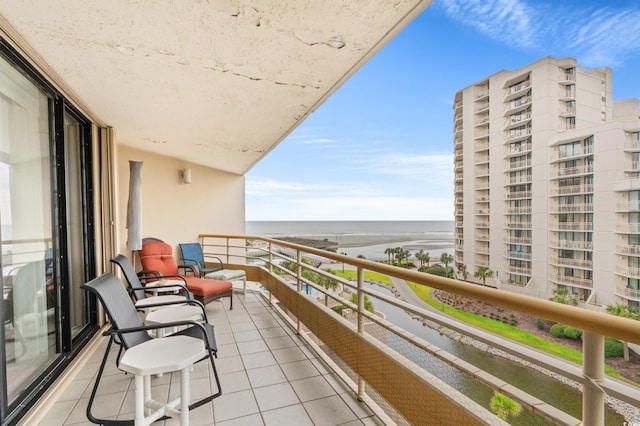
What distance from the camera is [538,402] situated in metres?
0.86

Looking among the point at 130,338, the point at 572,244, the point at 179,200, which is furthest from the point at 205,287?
the point at 572,244

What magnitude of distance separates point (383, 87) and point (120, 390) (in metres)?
19.1

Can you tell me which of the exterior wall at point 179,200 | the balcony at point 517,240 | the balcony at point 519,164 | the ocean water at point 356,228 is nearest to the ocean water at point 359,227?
the ocean water at point 356,228

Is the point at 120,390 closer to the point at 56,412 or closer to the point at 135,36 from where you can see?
the point at 56,412

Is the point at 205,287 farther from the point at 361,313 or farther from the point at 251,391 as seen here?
the point at 361,313

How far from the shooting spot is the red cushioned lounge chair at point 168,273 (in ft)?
11.6

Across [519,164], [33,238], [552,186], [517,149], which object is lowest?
[33,238]

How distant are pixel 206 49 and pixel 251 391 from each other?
7.43 feet

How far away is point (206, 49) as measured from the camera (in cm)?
171

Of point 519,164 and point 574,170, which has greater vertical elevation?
point 519,164

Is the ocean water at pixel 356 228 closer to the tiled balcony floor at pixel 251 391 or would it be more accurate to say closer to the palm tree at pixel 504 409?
the tiled balcony floor at pixel 251 391

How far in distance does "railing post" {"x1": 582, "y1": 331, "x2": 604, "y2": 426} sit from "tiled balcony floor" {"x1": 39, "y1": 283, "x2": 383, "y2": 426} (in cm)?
122

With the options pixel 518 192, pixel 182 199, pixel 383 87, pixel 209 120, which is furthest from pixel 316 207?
pixel 209 120

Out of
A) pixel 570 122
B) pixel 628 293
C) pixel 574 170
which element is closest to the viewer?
pixel 628 293
